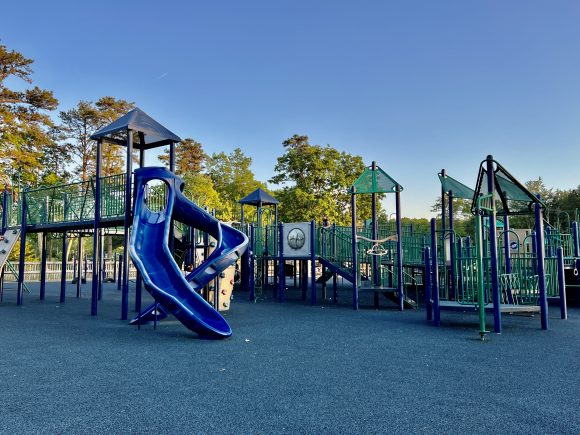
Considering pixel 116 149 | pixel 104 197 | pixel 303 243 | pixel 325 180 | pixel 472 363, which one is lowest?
pixel 472 363

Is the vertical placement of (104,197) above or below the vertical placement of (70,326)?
above

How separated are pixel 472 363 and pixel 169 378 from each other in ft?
Answer: 12.9

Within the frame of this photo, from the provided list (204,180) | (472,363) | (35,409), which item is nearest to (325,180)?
(204,180)

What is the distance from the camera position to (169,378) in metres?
5.47

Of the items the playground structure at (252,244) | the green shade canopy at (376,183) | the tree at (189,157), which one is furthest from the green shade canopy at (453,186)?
the tree at (189,157)

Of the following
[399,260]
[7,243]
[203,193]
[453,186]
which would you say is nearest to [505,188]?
[399,260]

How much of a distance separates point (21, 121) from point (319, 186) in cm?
2165

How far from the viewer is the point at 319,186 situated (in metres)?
35.2

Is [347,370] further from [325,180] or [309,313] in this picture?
[325,180]

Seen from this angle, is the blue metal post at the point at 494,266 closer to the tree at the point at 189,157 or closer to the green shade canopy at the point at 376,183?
the green shade canopy at the point at 376,183

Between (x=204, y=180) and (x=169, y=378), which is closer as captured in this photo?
(x=169, y=378)

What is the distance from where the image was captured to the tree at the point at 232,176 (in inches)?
1825

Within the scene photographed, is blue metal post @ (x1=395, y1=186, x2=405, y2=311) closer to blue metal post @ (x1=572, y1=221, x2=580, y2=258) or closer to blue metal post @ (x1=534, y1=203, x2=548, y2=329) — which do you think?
blue metal post @ (x1=534, y1=203, x2=548, y2=329)

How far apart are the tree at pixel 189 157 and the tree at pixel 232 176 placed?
203 cm
